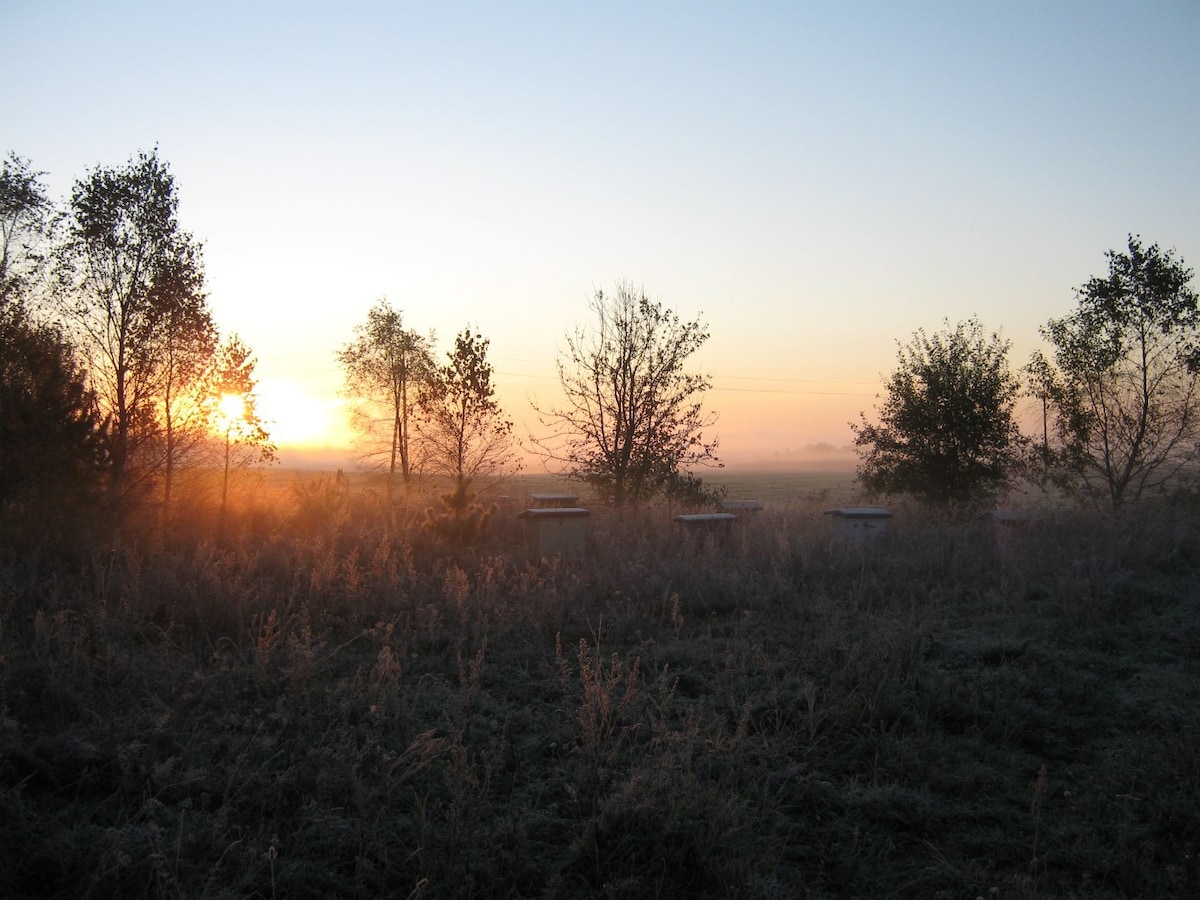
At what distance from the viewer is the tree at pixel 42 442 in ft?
32.3

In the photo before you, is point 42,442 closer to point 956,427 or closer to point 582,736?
point 582,736

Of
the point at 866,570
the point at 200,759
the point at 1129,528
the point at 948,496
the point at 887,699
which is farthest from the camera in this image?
the point at 948,496

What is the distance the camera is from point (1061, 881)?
3.92m

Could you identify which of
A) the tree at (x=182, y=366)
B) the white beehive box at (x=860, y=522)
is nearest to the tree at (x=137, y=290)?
the tree at (x=182, y=366)

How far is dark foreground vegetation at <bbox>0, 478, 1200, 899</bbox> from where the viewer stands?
3.91 metres

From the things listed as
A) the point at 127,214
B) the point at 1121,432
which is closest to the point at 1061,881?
the point at 127,214

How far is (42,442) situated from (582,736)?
923 centimetres

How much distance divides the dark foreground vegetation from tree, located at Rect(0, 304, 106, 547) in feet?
4.45

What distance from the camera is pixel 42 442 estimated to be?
1030 cm

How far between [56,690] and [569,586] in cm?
488

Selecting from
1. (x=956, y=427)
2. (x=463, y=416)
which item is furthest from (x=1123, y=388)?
(x=463, y=416)

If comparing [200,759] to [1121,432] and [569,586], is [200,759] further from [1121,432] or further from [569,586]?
[1121,432]

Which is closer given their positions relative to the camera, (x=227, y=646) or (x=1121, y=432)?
(x=227, y=646)

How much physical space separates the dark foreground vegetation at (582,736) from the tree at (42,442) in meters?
1.36
